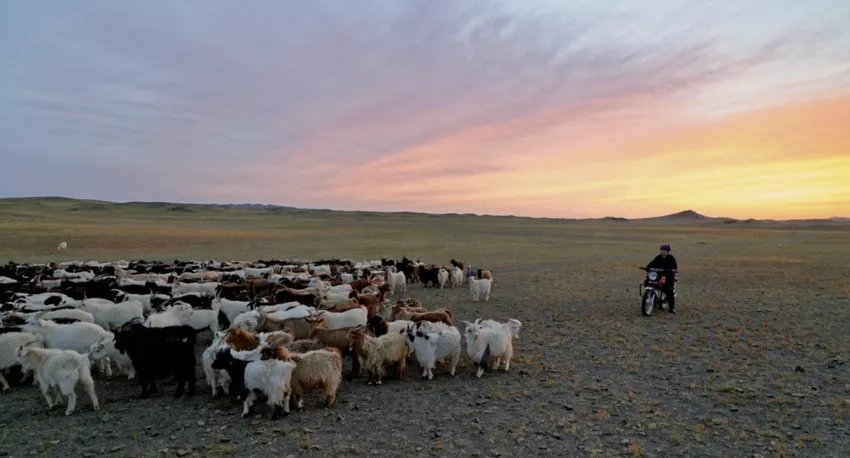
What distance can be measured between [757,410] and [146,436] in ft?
28.3

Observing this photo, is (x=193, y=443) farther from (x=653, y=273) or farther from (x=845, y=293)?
(x=845, y=293)

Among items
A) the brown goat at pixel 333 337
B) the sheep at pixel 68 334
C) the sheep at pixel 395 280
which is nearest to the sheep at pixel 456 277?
the sheep at pixel 395 280

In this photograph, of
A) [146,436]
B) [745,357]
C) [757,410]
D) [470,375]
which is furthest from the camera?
[745,357]

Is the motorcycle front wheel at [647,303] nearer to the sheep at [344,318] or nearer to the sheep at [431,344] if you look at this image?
the sheep at [431,344]

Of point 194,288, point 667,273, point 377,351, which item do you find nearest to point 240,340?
point 377,351

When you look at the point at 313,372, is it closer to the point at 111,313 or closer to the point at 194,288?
the point at 111,313

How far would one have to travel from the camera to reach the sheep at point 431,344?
30.2 feet

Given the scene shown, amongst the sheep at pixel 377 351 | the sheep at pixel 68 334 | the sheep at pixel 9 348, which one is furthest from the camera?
the sheep at pixel 68 334

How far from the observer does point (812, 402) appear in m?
7.77

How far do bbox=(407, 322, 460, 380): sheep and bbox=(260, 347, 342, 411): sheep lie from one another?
176 centimetres

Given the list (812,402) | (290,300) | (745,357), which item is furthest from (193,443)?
(745,357)

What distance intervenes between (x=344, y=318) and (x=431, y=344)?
104 inches

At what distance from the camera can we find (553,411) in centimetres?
761

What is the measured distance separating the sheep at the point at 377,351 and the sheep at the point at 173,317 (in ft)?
13.2
